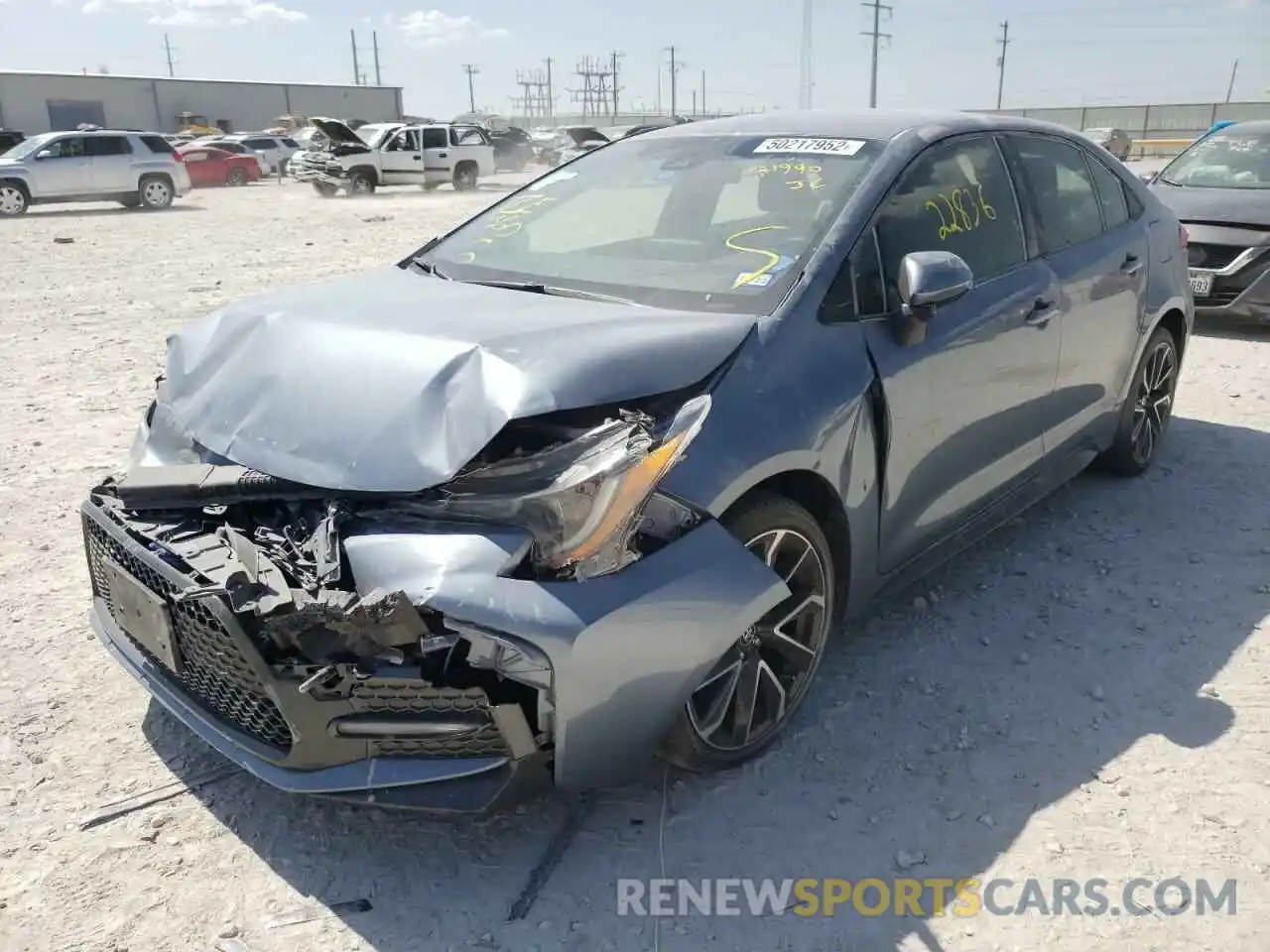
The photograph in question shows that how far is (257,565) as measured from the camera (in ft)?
7.95

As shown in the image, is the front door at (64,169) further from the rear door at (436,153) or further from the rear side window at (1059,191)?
the rear side window at (1059,191)

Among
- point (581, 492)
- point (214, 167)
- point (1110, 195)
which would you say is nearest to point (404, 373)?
point (581, 492)

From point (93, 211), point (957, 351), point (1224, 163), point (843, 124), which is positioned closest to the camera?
point (957, 351)

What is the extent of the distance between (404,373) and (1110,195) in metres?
3.63

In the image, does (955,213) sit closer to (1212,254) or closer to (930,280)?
(930,280)

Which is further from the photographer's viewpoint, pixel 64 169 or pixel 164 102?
pixel 164 102

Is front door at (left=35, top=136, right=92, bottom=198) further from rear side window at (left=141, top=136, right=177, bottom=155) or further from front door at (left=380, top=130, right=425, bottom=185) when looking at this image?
front door at (left=380, top=130, right=425, bottom=185)

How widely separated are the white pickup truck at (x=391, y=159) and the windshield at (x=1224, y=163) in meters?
20.2

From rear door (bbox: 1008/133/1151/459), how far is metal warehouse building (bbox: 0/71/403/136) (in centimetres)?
5625

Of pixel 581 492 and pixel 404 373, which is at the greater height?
pixel 404 373

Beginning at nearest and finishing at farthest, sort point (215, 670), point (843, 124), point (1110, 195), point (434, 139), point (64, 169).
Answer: point (215, 670), point (843, 124), point (1110, 195), point (64, 169), point (434, 139)

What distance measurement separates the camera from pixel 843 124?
147 inches

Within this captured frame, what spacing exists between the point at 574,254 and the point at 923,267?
1213mm

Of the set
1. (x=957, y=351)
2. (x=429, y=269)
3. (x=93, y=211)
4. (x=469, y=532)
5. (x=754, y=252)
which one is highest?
(x=754, y=252)
